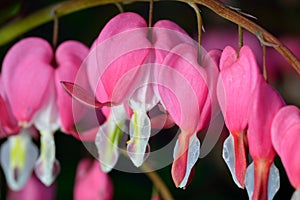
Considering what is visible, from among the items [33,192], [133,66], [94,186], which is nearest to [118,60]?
[133,66]

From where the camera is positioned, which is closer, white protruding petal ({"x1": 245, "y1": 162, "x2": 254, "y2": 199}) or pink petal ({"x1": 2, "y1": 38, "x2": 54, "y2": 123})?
white protruding petal ({"x1": 245, "y1": 162, "x2": 254, "y2": 199})

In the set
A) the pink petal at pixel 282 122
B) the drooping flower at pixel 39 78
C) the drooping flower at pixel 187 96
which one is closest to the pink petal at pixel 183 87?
the drooping flower at pixel 187 96

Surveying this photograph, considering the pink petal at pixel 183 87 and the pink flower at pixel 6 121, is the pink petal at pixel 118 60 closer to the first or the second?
the pink petal at pixel 183 87

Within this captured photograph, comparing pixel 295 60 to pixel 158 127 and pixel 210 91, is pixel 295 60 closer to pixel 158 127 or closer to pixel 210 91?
pixel 210 91

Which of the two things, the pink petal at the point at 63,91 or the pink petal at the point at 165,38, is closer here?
the pink petal at the point at 165,38

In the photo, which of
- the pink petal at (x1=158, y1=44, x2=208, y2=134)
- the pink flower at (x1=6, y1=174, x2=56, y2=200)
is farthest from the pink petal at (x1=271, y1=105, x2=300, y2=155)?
the pink flower at (x1=6, y1=174, x2=56, y2=200)

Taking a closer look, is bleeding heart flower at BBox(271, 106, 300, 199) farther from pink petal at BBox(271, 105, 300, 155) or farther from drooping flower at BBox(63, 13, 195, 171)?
drooping flower at BBox(63, 13, 195, 171)
